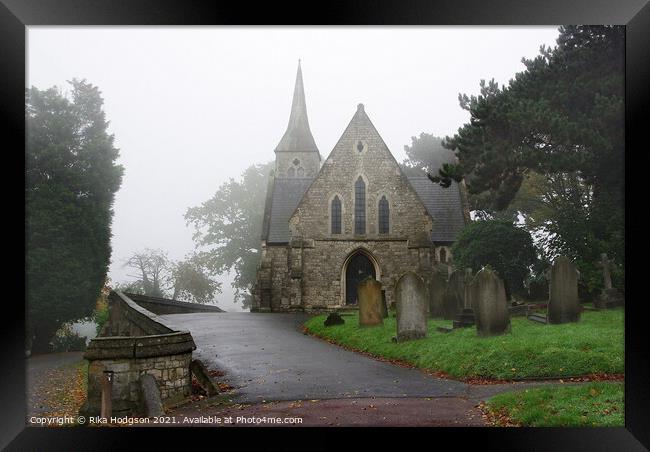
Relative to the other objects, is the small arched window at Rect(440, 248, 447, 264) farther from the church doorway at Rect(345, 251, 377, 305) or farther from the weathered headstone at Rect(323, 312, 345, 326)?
the weathered headstone at Rect(323, 312, 345, 326)

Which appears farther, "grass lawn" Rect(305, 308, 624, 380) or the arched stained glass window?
the arched stained glass window

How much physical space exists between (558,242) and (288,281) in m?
9.78

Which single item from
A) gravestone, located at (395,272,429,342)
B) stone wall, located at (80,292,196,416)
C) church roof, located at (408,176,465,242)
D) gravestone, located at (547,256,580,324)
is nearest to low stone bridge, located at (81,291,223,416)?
stone wall, located at (80,292,196,416)

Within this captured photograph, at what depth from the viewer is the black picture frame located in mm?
7016

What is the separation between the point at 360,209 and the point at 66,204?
9.06 metres

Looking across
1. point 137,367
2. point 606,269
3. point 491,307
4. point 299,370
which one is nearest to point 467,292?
point 491,307

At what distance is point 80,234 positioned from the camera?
31.3ft

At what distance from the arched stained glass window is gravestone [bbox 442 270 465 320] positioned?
14.8 ft

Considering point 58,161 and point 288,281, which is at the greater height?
point 58,161

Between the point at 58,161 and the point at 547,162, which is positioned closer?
the point at 58,161

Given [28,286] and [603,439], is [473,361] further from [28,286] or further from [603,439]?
[28,286]
